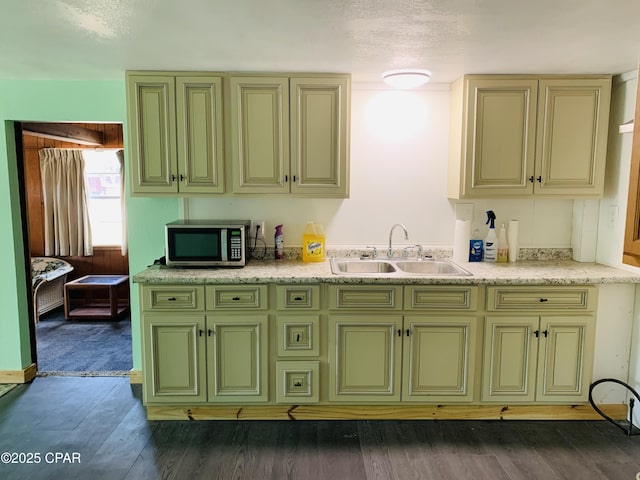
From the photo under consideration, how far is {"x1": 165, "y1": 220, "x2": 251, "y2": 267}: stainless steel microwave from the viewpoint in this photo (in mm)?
2777

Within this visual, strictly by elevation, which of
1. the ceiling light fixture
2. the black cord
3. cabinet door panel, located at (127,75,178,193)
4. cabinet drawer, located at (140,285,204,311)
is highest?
the ceiling light fixture

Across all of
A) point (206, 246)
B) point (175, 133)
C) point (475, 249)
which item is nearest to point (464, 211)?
point (475, 249)

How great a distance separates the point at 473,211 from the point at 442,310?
95 cm

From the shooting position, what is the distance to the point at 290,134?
2.81 metres

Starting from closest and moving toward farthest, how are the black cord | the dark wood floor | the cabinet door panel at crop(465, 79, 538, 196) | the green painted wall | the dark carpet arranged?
the dark wood floor → the cabinet door panel at crop(465, 79, 538, 196) → the green painted wall → the black cord → the dark carpet

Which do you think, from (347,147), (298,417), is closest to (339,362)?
(298,417)

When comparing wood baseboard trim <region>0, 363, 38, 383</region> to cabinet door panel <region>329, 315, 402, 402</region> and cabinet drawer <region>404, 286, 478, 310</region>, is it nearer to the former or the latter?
cabinet door panel <region>329, 315, 402, 402</region>

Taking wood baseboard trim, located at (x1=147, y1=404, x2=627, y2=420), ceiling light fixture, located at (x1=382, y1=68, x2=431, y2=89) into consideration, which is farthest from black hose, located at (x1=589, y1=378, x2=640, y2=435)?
ceiling light fixture, located at (x1=382, y1=68, x2=431, y2=89)

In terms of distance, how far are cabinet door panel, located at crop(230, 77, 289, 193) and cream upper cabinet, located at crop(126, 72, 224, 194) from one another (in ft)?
0.35

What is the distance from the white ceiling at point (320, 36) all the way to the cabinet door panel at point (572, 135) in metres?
Result: 0.13

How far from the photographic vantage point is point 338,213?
127 inches

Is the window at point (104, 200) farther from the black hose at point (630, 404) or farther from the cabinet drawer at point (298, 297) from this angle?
the black hose at point (630, 404)

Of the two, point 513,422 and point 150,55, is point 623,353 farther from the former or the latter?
point 150,55

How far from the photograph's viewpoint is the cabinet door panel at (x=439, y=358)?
8.63ft
